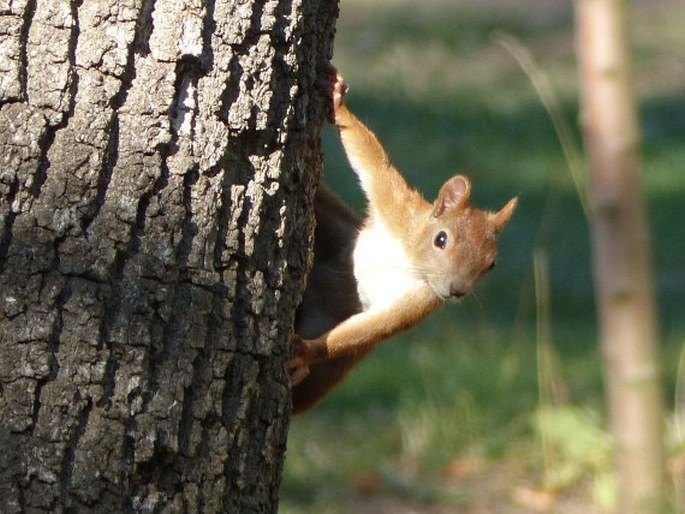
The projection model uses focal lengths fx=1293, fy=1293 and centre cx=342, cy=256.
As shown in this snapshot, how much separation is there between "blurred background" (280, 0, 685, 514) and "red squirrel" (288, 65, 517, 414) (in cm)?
64

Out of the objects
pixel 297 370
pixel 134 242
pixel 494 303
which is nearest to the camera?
pixel 134 242

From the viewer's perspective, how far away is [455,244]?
11.8ft

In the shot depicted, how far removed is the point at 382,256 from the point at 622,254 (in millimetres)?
781

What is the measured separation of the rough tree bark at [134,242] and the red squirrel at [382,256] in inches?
42.1

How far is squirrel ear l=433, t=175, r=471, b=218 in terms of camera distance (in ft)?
11.9

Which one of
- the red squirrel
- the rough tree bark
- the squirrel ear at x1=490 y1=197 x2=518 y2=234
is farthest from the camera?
the squirrel ear at x1=490 y1=197 x2=518 y2=234

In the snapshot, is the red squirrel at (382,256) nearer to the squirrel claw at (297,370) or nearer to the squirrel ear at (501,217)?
the squirrel ear at (501,217)

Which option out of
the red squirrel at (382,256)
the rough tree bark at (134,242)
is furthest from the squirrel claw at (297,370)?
the rough tree bark at (134,242)

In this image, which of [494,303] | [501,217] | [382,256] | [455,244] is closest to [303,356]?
[382,256]

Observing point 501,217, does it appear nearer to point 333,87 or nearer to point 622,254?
point 622,254

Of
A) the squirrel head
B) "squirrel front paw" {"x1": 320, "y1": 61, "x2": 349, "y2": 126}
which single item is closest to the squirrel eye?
the squirrel head

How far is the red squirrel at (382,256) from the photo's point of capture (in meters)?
3.51

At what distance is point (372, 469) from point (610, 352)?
5.29 feet

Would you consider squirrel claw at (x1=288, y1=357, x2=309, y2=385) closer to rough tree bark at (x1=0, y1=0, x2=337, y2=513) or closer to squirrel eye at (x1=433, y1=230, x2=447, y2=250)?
rough tree bark at (x1=0, y1=0, x2=337, y2=513)
